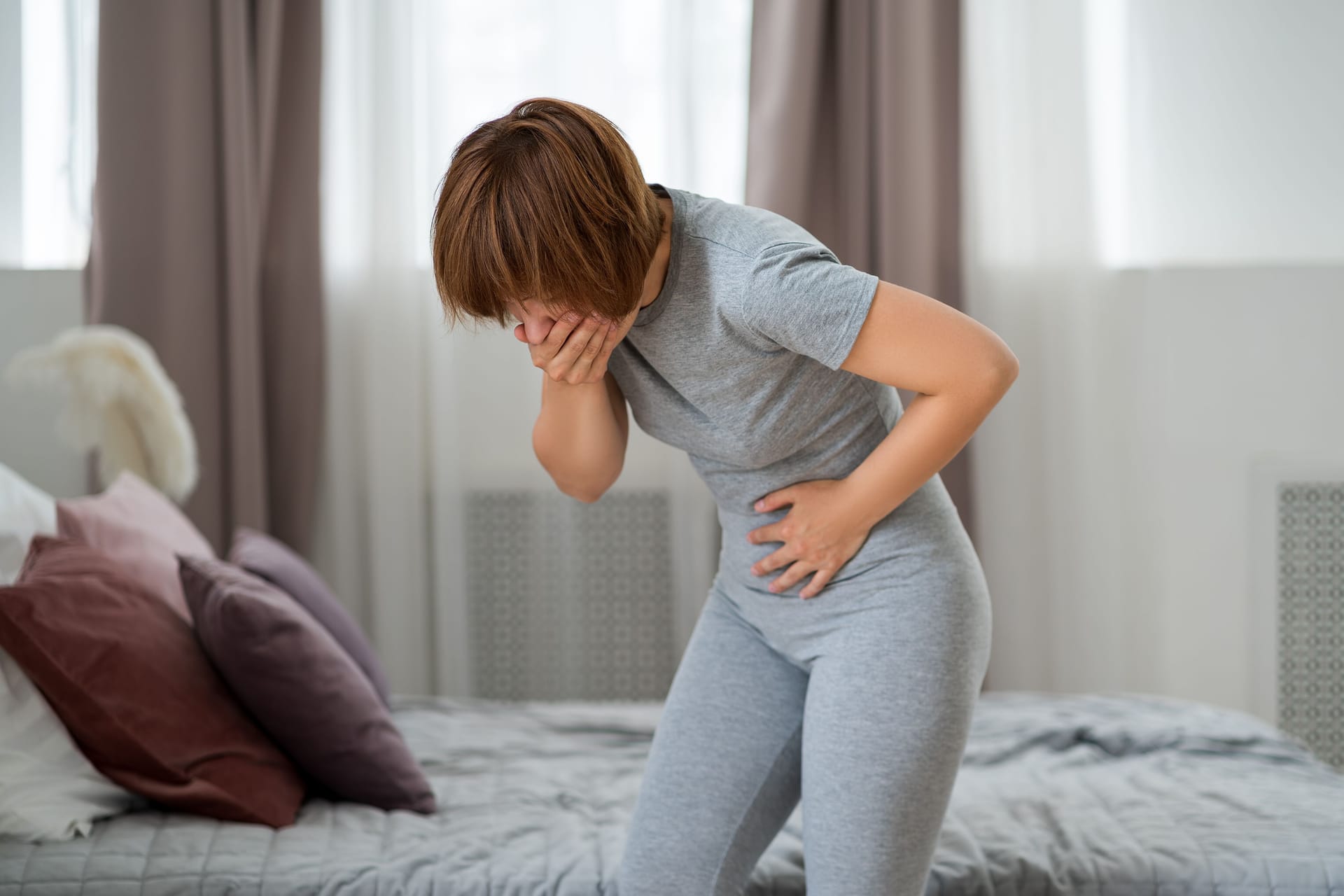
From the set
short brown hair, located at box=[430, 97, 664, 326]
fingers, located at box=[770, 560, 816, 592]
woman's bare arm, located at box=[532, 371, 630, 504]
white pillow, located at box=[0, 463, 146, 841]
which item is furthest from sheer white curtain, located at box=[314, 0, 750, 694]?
short brown hair, located at box=[430, 97, 664, 326]

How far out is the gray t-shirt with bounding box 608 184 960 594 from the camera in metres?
0.94

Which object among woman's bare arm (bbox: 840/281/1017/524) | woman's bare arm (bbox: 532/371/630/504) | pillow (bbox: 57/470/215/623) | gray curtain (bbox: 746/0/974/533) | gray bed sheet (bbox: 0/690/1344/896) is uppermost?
gray curtain (bbox: 746/0/974/533)

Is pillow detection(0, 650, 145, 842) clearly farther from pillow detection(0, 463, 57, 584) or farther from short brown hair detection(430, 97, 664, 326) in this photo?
short brown hair detection(430, 97, 664, 326)

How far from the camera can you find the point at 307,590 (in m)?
1.79

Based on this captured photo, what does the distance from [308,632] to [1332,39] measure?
108 inches

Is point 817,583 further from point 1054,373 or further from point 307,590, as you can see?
point 1054,373

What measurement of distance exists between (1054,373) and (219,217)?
204cm

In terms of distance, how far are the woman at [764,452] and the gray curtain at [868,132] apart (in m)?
1.48

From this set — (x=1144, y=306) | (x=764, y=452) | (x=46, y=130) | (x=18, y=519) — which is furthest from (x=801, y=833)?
(x=46, y=130)

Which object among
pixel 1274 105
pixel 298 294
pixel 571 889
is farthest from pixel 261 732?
pixel 1274 105

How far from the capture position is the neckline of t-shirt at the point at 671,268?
1.03 m

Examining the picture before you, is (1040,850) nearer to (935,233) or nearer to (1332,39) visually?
(935,233)

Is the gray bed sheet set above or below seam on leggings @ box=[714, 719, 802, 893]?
below

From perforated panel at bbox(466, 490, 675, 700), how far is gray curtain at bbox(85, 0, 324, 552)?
482mm
